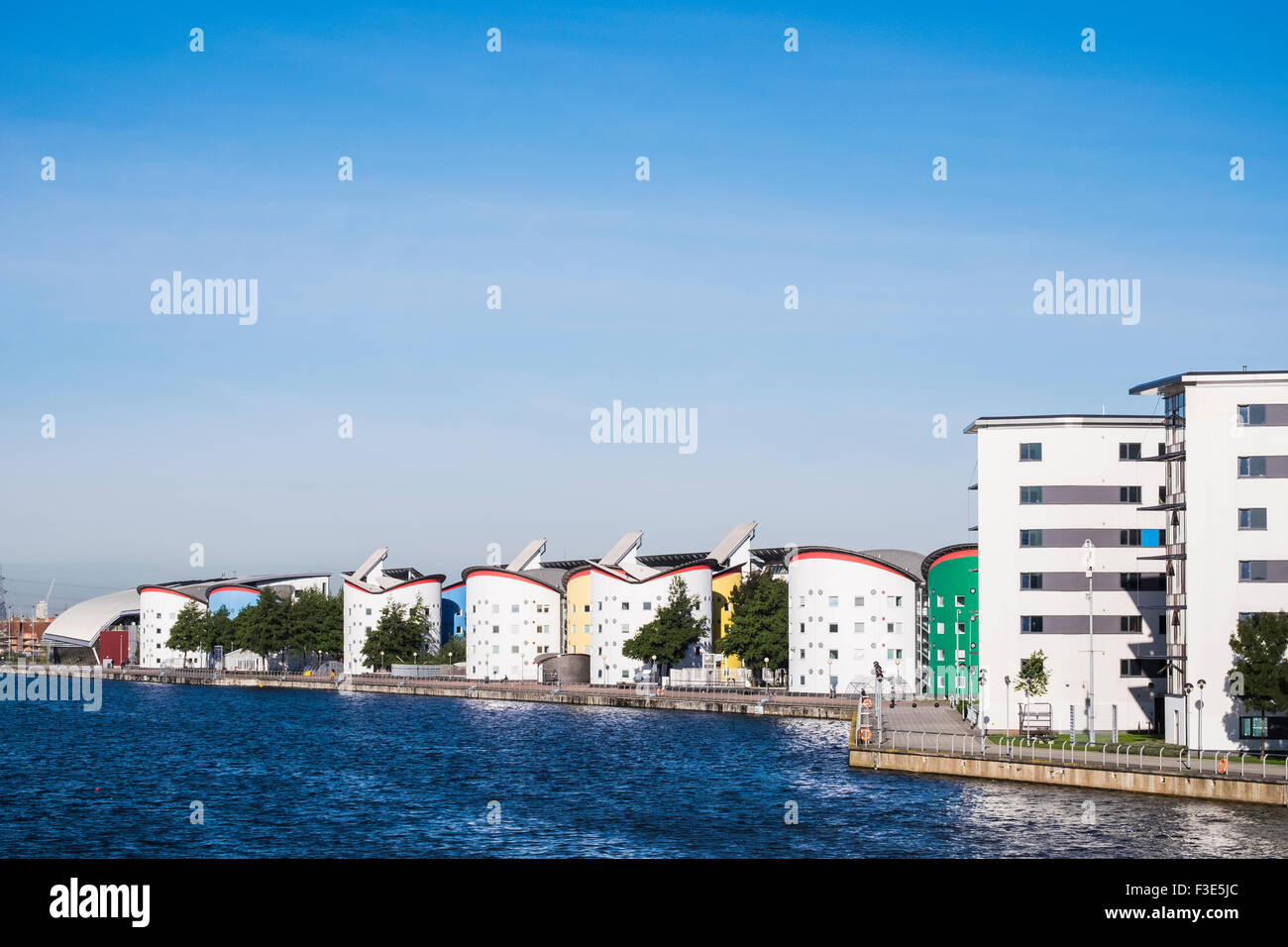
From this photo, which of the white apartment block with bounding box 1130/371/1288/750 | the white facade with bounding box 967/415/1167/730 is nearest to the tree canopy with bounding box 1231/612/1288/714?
the white apartment block with bounding box 1130/371/1288/750

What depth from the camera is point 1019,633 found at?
92.4 m

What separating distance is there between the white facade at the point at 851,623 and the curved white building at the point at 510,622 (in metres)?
46.7

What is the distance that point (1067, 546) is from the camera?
92.1 metres

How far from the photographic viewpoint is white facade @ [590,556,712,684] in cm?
16050

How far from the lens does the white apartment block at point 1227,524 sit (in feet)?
242

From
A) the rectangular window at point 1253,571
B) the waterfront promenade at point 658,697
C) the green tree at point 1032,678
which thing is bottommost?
the waterfront promenade at point 658,697

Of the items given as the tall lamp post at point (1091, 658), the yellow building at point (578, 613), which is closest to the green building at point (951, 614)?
the tall lamp post at point (1091, 658)

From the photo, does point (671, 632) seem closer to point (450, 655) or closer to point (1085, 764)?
point (450, 655)

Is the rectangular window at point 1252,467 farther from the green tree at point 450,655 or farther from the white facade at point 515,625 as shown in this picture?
the green tree at point 450,655

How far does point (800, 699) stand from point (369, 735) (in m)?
41.1
